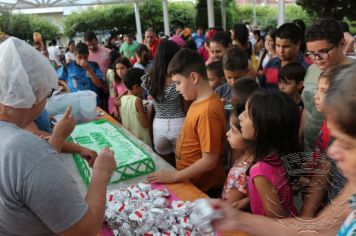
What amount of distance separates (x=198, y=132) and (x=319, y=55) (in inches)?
35.4

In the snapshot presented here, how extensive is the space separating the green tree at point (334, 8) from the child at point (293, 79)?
29.8 ft

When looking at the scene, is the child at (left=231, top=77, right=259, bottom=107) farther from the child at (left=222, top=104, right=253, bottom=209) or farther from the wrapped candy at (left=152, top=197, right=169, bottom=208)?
the wrapped candy at (left=152, top=197, right=169, bottom=208)

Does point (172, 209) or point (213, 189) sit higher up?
point (172, 209)

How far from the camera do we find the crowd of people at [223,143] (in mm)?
742

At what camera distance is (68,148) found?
180 centimetres

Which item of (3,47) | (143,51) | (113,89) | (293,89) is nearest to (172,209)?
(3,47)

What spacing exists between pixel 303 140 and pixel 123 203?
1222 mm

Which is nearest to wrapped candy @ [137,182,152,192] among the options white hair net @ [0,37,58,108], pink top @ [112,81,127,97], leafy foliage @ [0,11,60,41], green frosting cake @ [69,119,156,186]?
green frosting cake @ [69,119,156,186]

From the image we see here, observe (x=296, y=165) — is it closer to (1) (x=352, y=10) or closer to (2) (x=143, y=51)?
(2) (x=143, y=51)

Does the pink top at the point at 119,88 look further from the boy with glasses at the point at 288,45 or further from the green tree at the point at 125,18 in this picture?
the green tree at the point at 125,18

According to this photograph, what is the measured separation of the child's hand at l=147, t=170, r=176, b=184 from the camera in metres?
1.67

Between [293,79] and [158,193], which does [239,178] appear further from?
[293,79]

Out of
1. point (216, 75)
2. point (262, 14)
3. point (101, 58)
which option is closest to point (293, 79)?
point (216, 75)

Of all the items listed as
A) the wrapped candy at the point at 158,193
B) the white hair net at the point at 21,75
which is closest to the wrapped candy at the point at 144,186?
the wrapped candy at the point at 158,193
